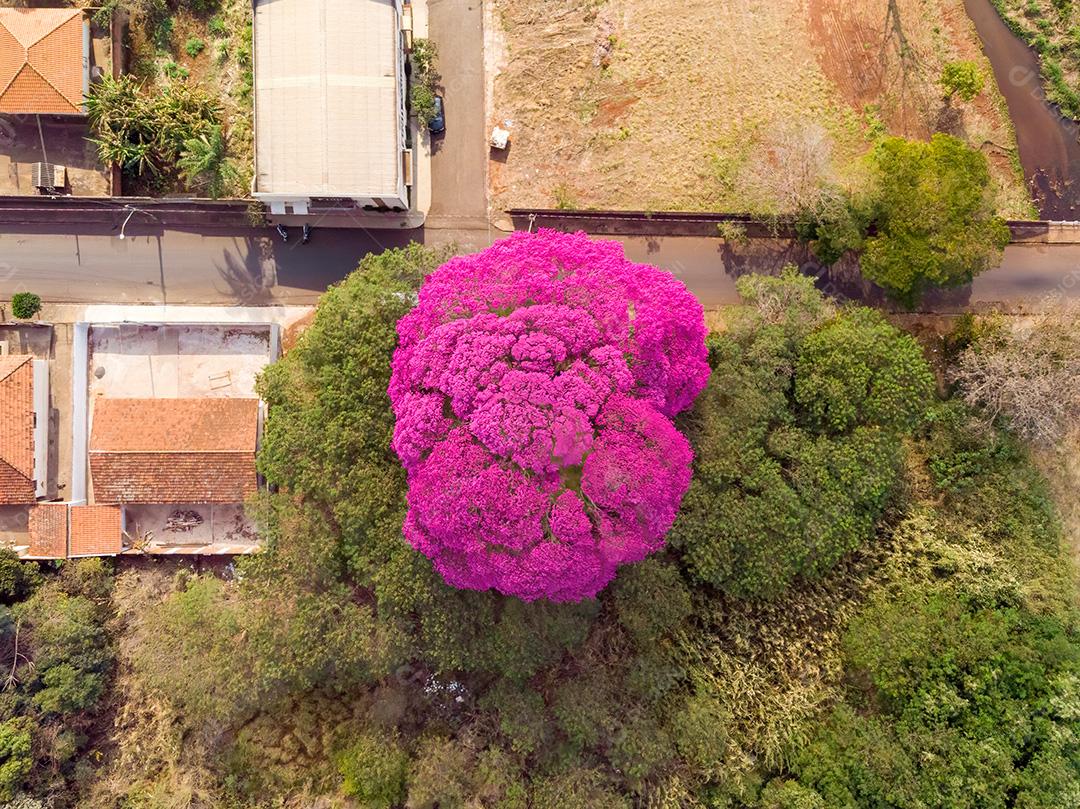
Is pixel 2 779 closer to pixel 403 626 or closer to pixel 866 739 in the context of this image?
pixel 403 626

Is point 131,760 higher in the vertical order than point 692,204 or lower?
lower

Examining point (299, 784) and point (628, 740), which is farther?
point (299, 784)

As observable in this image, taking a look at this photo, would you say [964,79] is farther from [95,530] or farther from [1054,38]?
[95,530]

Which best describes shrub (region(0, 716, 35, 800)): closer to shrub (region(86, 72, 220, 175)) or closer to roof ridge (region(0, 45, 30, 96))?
shrub (region(86, 72, 220, 175))

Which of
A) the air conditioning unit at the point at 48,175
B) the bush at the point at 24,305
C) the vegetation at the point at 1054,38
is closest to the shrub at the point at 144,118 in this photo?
the air conditioning unit at the point at 48,175

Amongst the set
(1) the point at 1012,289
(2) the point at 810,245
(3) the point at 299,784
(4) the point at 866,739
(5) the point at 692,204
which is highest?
(5) the point at 692,204

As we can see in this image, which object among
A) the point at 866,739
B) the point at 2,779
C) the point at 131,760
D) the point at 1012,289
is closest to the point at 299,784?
the point at 131,760
